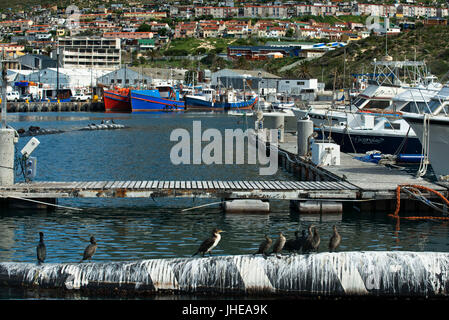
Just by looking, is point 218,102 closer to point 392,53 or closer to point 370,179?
point 392,53

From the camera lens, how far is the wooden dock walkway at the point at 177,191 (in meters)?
23.1

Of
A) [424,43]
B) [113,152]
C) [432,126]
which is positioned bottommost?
[113,152]

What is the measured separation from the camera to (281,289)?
1473 cm

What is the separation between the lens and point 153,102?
11438 cm

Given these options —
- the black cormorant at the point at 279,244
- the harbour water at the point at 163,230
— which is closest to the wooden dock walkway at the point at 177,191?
the harbour water at the point at 163,230

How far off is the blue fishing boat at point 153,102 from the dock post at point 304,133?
7956 centimetres

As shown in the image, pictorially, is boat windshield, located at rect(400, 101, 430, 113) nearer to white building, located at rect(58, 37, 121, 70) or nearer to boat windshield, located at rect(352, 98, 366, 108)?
boat windshield, located at rect(352, 98, 366, 108)

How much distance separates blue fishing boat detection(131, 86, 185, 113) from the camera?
112 metres

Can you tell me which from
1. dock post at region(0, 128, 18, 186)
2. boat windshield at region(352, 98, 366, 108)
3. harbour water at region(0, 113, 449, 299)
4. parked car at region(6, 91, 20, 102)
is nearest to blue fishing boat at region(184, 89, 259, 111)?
parked car at region(6, 91, 20, 102)

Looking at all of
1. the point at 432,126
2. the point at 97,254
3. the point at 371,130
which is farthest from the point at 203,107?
the point at 97,254

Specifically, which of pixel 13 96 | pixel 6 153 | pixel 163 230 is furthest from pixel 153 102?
pixel 163 230

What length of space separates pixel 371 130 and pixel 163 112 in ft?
249
